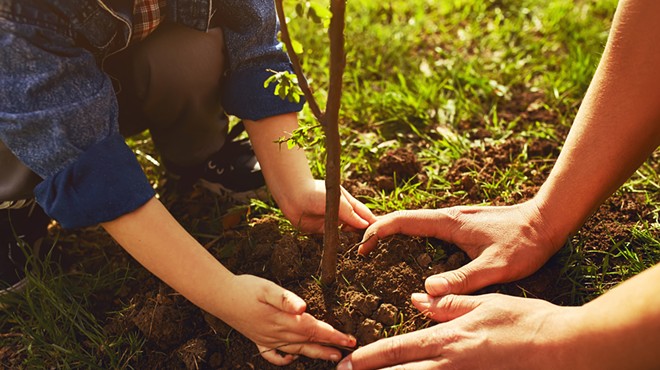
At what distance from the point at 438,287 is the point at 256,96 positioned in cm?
89

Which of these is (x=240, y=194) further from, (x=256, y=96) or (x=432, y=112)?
Answer: (x=432, y=112)

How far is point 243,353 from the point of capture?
196 centimetres

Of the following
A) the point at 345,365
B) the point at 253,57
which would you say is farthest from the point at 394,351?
the point at 253,57

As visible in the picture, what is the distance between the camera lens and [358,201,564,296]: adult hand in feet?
6.42

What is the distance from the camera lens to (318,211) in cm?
222

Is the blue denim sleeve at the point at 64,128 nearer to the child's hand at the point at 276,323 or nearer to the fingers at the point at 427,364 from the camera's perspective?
the child's hand at the point at 276,323

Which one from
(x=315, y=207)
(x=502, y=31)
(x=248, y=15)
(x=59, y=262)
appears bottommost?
(x=59, y=262)

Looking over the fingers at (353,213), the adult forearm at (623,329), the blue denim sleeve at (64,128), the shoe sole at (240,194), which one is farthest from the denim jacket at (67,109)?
the adult forearm at (623,329)

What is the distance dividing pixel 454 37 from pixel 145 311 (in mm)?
2194

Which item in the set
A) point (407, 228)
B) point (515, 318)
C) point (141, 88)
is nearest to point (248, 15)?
point (141, 88)

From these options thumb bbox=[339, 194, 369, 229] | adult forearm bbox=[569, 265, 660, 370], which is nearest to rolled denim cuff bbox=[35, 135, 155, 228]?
thumb bbox=[339, 194, 369, 229]

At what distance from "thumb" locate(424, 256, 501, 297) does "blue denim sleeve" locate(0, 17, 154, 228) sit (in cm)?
85

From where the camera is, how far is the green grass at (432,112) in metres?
2.12

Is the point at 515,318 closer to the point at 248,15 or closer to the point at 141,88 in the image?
the point at 248,15
